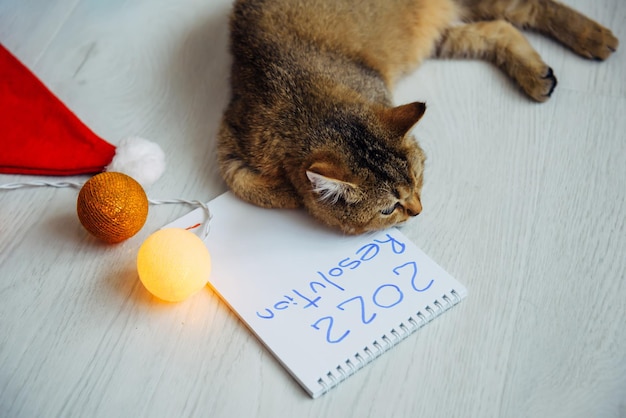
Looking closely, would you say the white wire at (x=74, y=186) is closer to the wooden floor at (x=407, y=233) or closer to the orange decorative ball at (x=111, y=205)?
the wooden floor at (x=407, y=233)

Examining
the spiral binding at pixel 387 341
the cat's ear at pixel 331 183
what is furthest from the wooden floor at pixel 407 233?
the cat's ear at pixel 331 183

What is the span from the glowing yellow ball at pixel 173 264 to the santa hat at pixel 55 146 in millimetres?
256

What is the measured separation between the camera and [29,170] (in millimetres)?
1342

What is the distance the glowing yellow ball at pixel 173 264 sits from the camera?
1.06 meters

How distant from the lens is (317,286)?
3.86ft

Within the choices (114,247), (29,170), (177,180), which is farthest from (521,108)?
(29,170)

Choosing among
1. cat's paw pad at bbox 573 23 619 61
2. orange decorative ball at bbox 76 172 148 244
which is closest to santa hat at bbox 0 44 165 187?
orange decorative ball at bbox 76 172 148 244

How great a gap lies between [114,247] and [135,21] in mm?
720

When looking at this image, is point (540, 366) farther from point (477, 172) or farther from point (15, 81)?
point (15, 81)

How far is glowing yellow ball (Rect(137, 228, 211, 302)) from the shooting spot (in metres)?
1.06

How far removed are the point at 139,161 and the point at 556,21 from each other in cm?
109

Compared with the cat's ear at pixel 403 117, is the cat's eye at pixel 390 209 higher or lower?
lower

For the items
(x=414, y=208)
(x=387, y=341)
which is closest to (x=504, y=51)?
(x=414, y=208)

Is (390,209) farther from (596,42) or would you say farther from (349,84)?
(596,42)
